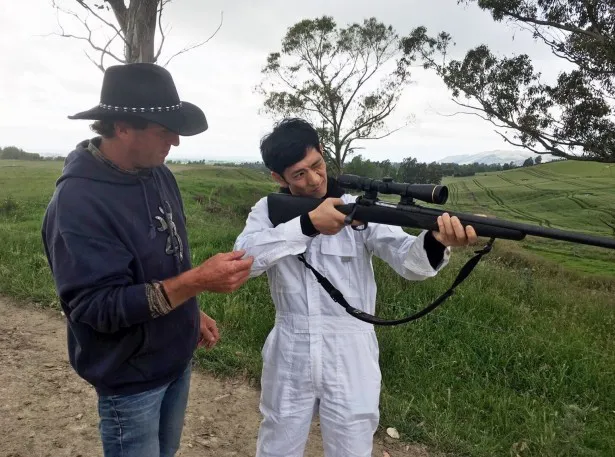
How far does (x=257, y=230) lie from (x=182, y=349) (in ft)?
2.10

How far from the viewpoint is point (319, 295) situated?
2121 mm

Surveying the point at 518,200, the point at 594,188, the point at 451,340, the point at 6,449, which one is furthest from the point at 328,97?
the point at 6,449

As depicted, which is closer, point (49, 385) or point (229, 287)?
point (229, 287)

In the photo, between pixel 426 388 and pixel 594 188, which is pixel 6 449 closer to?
pixel 426 388

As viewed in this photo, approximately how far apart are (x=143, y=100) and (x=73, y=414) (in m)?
2.93

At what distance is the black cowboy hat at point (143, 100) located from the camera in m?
1.78

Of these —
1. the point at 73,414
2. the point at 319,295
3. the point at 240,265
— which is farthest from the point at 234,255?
the point at 73,414

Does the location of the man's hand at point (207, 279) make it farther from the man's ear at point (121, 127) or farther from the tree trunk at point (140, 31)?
the tree trunk at point (140, 31)

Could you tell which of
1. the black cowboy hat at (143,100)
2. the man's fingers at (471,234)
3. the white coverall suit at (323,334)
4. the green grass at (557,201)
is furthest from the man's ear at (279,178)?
the green grass at (557,201)

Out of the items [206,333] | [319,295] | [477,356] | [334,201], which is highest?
[334,201]

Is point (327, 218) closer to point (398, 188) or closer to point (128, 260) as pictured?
point (398, 188)

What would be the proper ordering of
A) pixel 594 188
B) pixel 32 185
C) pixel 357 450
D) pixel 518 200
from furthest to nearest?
pixel 518 200 < pixel 594 188 < pixel 32 185 < pixel 357 450

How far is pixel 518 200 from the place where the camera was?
106 feet

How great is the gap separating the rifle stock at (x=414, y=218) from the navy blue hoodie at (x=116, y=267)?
50 centimetres
